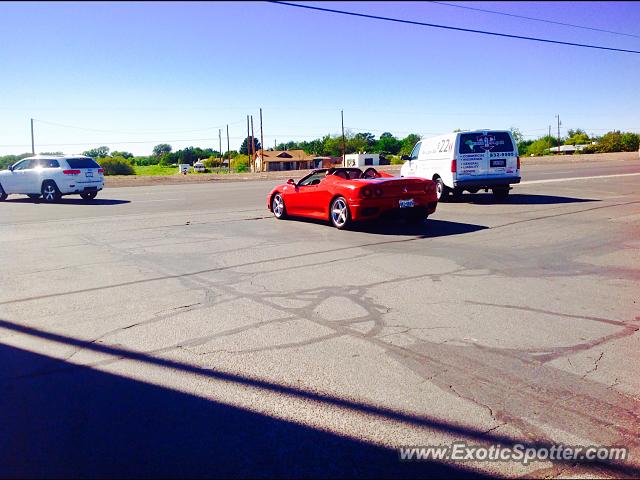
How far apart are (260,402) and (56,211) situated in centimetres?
1525

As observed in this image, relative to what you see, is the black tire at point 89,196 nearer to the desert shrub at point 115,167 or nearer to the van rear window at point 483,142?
the van rear window at point 483,142

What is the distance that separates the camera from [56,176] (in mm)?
20125

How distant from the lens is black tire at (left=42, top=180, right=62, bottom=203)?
20.3 meters

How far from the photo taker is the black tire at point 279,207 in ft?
44.5

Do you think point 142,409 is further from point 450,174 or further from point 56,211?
point 56,211

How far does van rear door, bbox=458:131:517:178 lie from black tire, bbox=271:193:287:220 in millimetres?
5452

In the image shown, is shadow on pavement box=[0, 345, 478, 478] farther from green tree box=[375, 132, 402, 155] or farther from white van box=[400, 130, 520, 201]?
green tree box=[375, 132, 402, 155]

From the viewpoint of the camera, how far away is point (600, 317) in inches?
217

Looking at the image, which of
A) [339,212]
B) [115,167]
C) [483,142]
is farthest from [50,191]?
[115,167]

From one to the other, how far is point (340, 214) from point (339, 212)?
0.05 metres

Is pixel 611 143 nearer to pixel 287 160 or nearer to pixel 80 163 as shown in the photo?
pixel 287 160

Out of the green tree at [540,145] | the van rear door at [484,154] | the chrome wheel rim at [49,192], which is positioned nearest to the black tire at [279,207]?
the van rear door at [484,154]

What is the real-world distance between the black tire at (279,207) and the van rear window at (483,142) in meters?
5.62

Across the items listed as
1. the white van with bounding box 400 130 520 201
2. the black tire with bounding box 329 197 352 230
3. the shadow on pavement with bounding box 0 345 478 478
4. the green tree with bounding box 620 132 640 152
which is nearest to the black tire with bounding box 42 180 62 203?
the black tire with bounding box 329 197 352 230
